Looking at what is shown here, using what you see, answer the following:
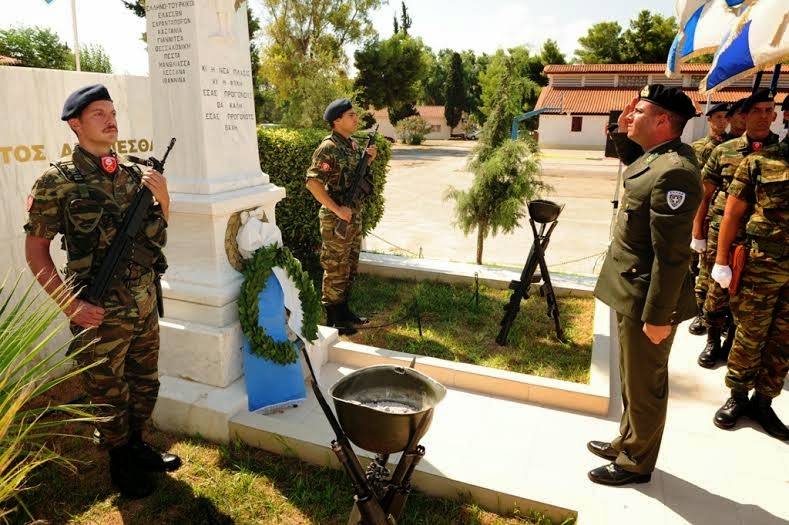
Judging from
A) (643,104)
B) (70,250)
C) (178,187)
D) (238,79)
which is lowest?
(70,250)

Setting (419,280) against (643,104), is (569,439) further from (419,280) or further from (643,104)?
(419,280)

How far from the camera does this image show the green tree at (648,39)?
150ft

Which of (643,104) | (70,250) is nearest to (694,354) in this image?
(643,104)

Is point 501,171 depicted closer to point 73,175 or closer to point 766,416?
point 766,416

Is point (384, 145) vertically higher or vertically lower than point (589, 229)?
higher

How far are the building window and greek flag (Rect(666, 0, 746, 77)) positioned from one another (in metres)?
33.8

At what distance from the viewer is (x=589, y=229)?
40.4ft

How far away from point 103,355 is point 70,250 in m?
0.59

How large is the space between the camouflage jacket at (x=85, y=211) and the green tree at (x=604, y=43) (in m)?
54.0

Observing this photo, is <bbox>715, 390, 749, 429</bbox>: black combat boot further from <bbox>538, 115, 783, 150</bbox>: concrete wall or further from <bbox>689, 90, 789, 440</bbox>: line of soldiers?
<bbox>538, 115, 783, 150</bbox>: concrete wall

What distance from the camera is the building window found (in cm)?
3606

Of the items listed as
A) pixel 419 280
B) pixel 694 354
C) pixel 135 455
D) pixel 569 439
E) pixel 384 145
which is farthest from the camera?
pixel 384 145

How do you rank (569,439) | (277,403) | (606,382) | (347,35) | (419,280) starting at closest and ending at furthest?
(569,439), (277,403), (606,382), (419,280), (347,35)

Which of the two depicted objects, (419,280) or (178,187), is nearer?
(178,187)
